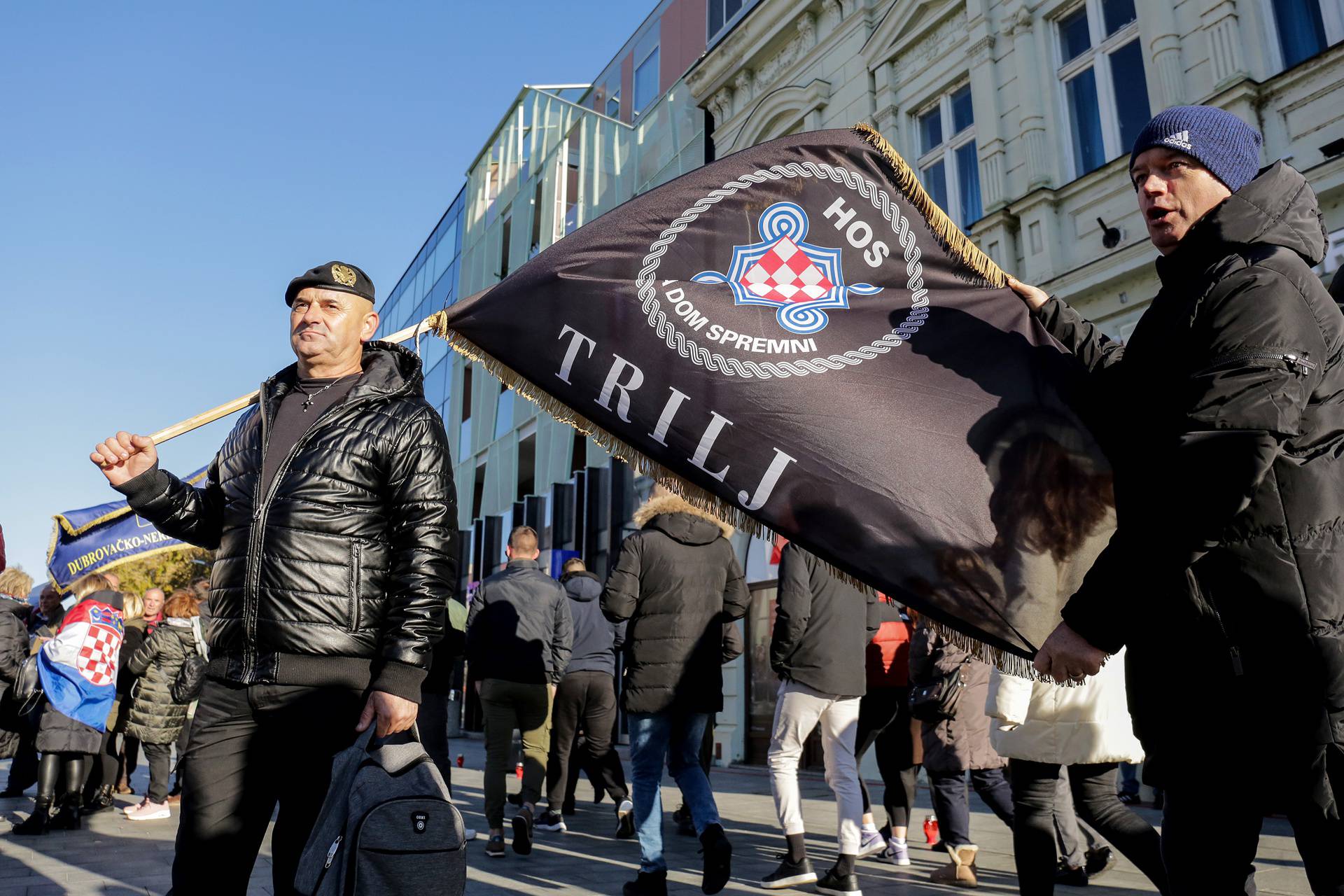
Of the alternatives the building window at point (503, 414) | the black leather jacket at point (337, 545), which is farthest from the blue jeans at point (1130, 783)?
the building window at point (503, 414)

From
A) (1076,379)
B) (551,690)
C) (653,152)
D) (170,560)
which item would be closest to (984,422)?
(1076,379)

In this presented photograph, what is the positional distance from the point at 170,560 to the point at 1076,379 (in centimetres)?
3958

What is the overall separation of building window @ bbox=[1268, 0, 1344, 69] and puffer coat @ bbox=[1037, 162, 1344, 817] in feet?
26.9

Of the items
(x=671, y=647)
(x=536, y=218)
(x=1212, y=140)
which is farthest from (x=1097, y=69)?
(x=536, y=218)

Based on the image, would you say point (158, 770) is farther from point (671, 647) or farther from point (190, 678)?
point (671, 647)

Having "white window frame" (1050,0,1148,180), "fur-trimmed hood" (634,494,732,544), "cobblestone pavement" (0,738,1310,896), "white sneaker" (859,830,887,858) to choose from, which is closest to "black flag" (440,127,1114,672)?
"fur-trimmed hood" (634,494,732,544)

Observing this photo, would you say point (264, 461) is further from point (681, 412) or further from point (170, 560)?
point (170, 560)

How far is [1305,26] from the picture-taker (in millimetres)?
9055

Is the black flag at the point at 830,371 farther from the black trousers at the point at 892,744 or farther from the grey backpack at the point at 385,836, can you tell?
the black trousers at the point at 892,744

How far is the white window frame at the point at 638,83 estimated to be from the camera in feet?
67.7

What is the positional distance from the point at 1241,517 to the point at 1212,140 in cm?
90

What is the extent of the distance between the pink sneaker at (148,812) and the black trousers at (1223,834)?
759 cm

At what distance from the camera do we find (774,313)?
10.4 ft

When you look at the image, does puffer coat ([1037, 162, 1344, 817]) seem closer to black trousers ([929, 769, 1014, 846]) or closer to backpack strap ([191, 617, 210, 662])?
black trousers ([929, 769, 1014, 846])
